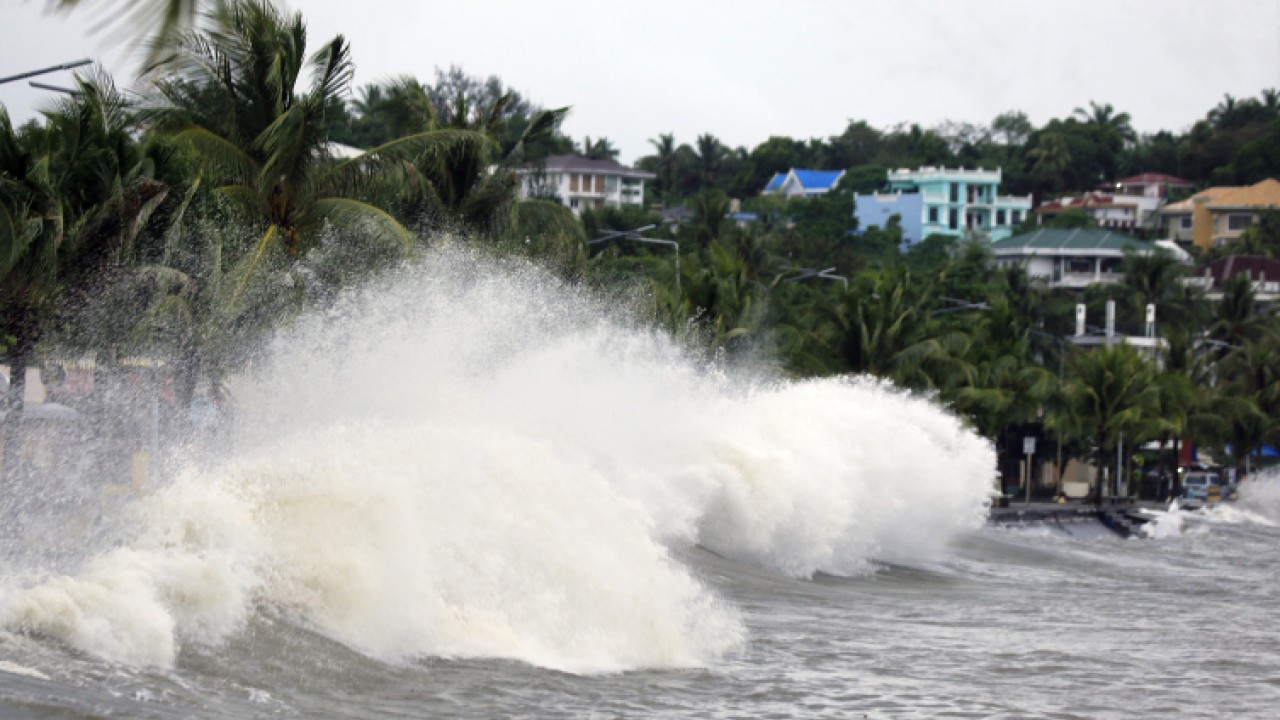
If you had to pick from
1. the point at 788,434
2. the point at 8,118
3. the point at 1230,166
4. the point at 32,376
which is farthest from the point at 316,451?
the point at 1230,166

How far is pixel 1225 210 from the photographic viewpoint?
4936 inches

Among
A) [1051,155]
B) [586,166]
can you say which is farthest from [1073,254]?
[1051,155]

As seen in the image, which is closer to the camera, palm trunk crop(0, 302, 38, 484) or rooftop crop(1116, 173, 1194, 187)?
palm trunk crop(0, 302, 38, 484)

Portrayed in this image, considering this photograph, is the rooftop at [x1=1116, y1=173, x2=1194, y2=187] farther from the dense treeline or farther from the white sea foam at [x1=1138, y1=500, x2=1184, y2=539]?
the white sea foam at [x1=1138, y1=500, x2=1184, y2=539]

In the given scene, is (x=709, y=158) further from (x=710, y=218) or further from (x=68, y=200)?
(x=68, y=200)

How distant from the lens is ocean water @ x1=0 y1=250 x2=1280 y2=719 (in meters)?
11.0

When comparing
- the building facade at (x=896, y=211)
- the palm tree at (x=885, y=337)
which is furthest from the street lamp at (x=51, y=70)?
the building facade at (x=896, y=211)

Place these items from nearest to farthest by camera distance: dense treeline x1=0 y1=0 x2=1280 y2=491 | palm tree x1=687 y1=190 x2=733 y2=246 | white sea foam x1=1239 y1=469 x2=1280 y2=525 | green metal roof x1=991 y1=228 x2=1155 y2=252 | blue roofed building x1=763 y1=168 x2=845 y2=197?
dense treeline x1=0 y1=0 x2=1280 y2=491
palm tree x1=687 y1=190 x2=733 y2=246
white sea foam x1=1239 y1=469 x2=1280 y2=525
green metal roof x1=991 y1=228 x2=1155 y2=252
blue roofed building x1=763 y1=168 x2=845 y2=197

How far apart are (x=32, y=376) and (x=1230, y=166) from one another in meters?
133

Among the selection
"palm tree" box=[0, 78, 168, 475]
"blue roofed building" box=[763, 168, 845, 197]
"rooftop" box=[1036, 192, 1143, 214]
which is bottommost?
"palm tree" box=[0, 78, 168, 475]

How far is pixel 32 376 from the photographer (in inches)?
958

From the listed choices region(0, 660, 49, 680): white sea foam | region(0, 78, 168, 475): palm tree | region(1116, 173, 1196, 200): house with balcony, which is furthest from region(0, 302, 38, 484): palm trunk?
region(1116, 173, 1196, 200): house with balcony

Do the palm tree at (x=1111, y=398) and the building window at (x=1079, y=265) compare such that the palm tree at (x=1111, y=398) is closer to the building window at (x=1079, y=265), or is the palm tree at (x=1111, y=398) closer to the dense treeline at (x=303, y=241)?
the dense treeline at (x=303, y=241)

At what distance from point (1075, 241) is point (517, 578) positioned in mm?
95916
